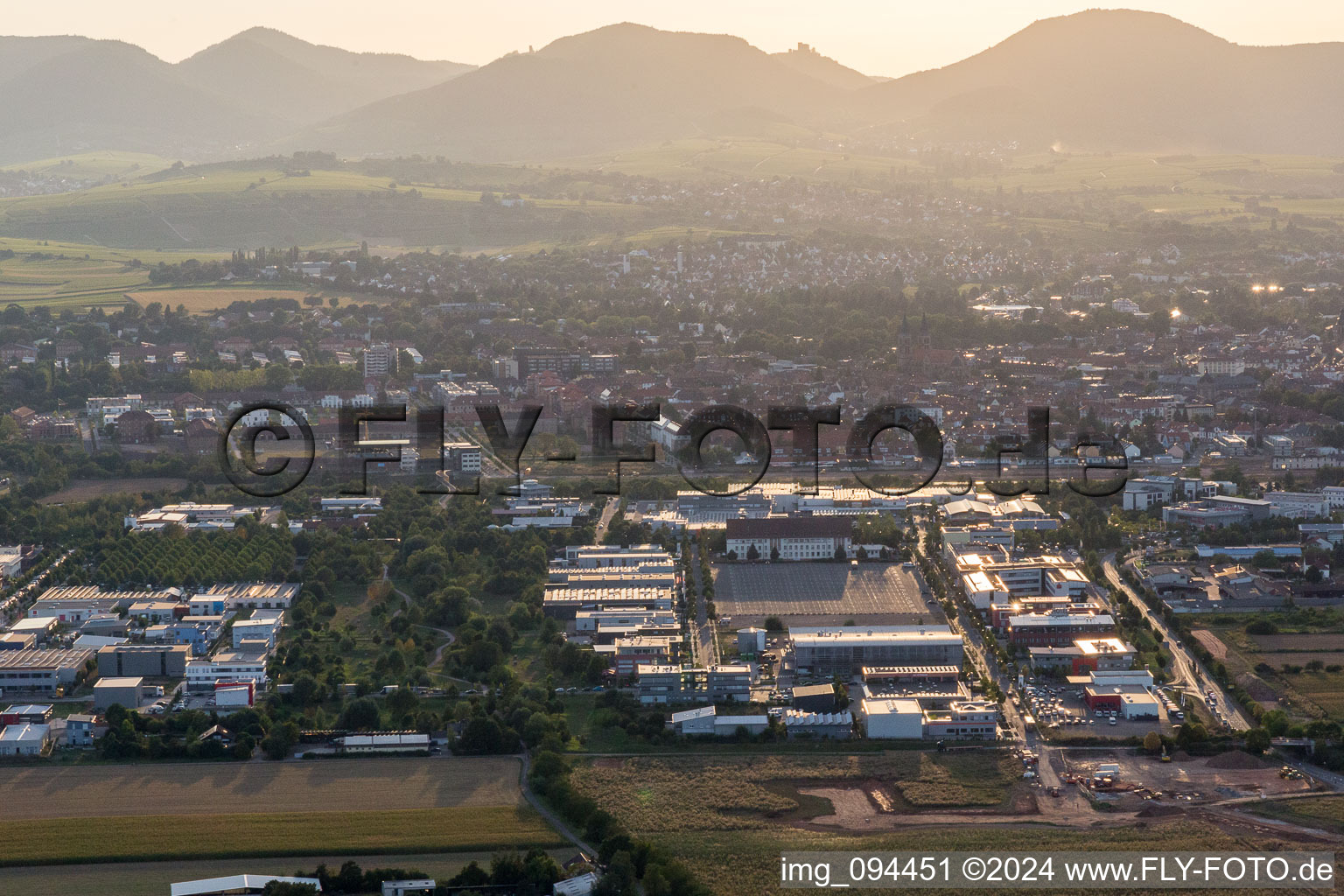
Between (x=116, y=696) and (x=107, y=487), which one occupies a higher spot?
(x=107, y=487)

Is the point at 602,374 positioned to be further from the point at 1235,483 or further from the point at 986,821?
the point at 986,821

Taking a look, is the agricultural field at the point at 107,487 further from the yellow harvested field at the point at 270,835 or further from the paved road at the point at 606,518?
the yellow harvested field at the point at 270,835

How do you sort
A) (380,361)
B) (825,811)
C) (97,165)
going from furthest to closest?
(97,165), (380,361), (825,811)

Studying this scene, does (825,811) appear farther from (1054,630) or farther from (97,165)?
(97,165)

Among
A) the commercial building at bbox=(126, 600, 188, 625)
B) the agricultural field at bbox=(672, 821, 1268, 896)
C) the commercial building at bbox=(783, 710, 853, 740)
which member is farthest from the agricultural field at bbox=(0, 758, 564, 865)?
the commercial building at bbox=(126, 600, 188, 625)

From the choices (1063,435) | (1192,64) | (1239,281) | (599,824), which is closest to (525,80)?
(1192,64)

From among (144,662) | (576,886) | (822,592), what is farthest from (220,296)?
(576,886)

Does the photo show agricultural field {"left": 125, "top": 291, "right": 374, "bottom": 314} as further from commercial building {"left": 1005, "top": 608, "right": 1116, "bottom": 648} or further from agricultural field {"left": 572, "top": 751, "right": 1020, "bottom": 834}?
agricultural field {"left": 572, "top": 751, "right": 1020, "bottom": 834}
